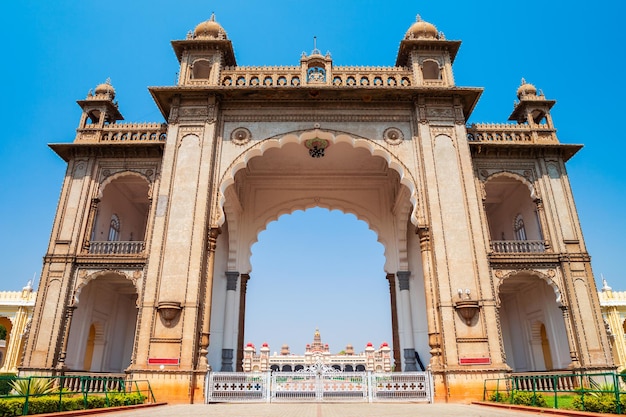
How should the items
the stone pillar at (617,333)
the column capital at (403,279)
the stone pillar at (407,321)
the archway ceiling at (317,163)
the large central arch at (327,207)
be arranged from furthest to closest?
the stone pillar at (617,333) < the column capital at (403,279) < the archway ceiling at (317,163) < the large central arch at (327,207) < the stone pillar at (407,321)

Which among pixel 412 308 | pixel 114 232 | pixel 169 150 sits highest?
pixel 169 150

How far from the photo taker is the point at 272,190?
20578mm

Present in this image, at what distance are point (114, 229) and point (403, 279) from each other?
12.6 meters

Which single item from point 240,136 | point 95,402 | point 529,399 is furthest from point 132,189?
point 529,399

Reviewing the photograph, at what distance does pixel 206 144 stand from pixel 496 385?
11.5 metres

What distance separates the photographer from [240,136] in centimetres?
1541

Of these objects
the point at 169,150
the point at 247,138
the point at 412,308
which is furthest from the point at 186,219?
the point at 412,308

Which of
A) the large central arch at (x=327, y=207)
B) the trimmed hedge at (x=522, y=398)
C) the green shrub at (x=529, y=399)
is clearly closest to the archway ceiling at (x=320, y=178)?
the large central arch at (x=327, y=207)

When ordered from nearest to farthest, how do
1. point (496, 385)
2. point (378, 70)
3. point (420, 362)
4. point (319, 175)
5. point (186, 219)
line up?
1. point (496, 385)
2. point (186, 219)
3. point (378, 70)
4. point (420, 362)
5. point (319, 175)

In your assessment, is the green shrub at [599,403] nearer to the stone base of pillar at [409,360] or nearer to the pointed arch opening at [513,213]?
the pointed arch opening at [513,213]

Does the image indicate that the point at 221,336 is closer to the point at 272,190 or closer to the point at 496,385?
the point at 272,190

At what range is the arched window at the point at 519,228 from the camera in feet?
60.0

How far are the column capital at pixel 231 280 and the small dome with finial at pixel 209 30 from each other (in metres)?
9.60

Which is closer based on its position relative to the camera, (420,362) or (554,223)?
(554,223)
